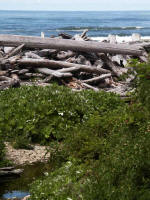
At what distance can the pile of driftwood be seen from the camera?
16875 mm

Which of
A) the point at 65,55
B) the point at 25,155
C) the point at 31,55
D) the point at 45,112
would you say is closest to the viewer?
the point at 25,155

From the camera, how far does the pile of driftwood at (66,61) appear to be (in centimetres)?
1688

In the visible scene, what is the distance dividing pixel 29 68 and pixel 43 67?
445mm

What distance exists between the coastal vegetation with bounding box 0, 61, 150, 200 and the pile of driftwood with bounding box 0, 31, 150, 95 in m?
2.67

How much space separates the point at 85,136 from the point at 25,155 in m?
1.40

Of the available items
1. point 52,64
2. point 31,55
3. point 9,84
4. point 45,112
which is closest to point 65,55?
point 31,55

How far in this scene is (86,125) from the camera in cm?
1105

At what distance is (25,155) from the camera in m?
11.0

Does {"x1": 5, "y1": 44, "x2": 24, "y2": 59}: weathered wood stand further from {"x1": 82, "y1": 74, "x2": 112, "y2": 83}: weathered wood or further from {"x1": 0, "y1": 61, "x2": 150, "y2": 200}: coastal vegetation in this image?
{"x1": 0, "y1": 61, "x2": 150, "y2": 200}: coastal vegetation

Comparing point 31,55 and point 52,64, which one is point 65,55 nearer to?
point 31,55

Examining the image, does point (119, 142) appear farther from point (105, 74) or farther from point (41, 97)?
point (105, 74)

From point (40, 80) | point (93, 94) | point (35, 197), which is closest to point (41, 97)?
point (93, 94)

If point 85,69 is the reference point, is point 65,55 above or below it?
above

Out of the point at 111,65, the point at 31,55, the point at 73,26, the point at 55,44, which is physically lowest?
the point at 73,26
